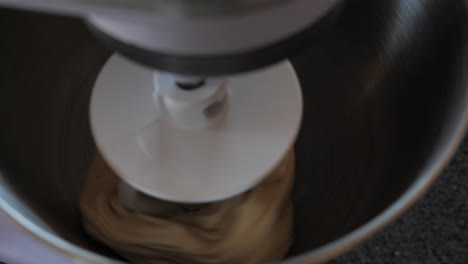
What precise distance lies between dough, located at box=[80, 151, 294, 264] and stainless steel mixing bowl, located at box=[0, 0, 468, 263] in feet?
0.09

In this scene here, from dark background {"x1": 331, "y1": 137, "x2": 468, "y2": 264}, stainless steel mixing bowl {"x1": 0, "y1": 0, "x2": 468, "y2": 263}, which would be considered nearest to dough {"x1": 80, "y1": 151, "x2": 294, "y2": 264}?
stainless steel mixing bowl {"x1": 0, "y1": 0, "x2": 468, "y2": 263}

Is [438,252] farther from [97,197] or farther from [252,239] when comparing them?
[97,197]

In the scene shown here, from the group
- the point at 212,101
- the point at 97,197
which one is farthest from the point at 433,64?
the point at 97,197

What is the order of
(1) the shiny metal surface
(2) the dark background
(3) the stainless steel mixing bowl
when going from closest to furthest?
(1) the shiny metal surface, (3) the stainless steel mixing bowl, (2) the dark background

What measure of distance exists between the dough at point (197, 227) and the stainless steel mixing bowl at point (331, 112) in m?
0.03

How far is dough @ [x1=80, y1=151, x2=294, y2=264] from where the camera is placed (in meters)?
0.65

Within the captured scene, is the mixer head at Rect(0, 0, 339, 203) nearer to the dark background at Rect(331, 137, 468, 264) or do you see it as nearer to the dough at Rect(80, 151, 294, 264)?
the dough at Rect(80, 151, 294, 264)

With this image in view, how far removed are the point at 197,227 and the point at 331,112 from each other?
0.24 meters

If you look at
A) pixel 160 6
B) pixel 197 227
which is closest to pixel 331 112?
pixel 197 227

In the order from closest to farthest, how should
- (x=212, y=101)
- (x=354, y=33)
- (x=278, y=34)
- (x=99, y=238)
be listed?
(x=278, y=34)
(x=212, y=101)
(x=99, y=238)
(x=354, y=33)

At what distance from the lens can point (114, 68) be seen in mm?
669

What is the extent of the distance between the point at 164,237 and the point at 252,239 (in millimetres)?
94

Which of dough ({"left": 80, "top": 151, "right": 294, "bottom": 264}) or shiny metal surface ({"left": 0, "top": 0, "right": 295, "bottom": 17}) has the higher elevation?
shiny metal surface ({"left": 0, "top": 0, "right": 295, "bottom": 17})

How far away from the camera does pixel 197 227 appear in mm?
670
